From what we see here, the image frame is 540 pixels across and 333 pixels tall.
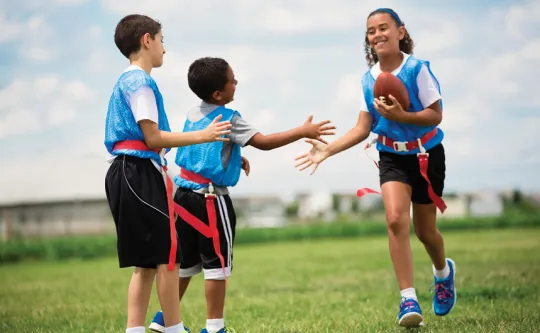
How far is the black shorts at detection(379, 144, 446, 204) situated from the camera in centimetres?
568

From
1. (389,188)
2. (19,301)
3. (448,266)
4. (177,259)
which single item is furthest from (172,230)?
(19,301)

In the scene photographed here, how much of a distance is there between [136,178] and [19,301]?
17.7 ft

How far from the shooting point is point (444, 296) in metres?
6.14

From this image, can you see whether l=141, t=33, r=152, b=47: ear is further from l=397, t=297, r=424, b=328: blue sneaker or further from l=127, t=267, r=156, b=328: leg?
l=397, t=297, r=424, b=328: blue sneaker

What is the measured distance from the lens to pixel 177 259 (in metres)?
4.61

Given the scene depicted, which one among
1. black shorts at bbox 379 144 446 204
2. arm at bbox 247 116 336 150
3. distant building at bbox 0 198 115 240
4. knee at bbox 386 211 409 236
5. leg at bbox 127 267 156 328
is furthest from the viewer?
distant building at bbox 0 198 115 240

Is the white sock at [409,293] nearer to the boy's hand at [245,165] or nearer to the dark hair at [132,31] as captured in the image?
the boy's hand at [245,165]

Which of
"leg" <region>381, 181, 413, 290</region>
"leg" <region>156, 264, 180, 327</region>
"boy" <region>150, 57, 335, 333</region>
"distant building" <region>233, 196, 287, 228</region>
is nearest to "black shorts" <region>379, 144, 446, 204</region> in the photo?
"leg" <region>381, 181, 413, 290</region>

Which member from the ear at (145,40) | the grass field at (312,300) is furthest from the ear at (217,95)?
the grass field at (312,300)

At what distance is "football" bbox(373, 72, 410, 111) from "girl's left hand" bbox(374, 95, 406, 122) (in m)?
0.06

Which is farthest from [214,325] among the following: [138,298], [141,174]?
[141,174]

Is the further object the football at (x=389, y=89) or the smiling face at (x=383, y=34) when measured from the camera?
the smiling face at (x=383, y=34)

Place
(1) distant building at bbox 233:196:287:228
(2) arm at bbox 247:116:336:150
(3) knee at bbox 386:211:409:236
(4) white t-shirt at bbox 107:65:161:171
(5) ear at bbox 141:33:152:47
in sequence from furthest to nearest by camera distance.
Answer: (1) distant building at bbox 233:196:287:228, (3) knee at bbox 386:211:409:236, (2) arm at bbox 247:116:336:150, (5) ear at bbox 141:33:152:47, (4) white t-shirt at bbox 107:65:161:171

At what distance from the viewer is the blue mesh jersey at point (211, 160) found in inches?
206
